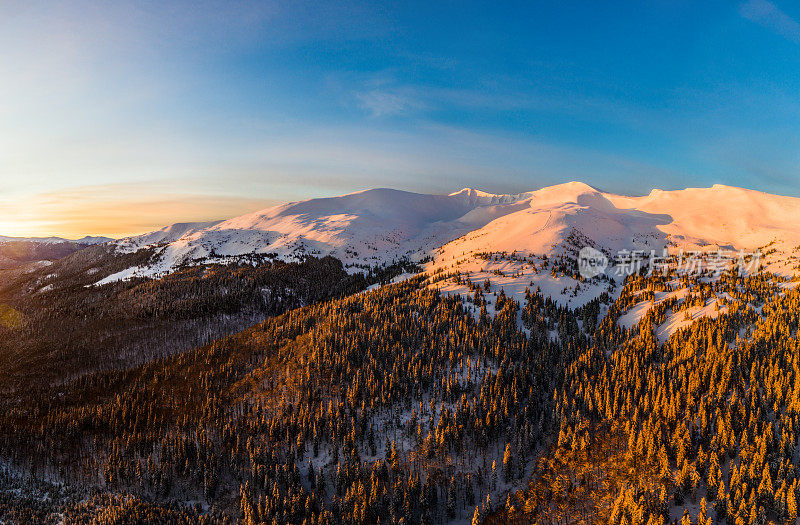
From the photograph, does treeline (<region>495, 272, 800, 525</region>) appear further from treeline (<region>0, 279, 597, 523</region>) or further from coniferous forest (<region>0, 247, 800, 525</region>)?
treeline (<region>0, 279, 597, 523</region>)

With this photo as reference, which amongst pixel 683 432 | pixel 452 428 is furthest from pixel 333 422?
pixel 683 432

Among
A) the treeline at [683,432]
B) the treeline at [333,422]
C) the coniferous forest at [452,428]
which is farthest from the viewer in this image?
the treeline at [333,422]

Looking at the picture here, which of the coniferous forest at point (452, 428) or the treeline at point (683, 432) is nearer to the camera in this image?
the treeline at point (683, 432)

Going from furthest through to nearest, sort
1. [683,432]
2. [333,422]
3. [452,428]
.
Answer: [333,422] → [452,428] → [683,432]

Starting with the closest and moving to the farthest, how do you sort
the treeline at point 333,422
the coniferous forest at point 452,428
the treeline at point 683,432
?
the treeline at point 683,432, the coniferous forest at point 452,428, the treeline at point 333,422

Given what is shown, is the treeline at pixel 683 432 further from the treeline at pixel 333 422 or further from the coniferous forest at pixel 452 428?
the treeline at pixel 333 422

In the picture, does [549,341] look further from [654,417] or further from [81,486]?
[81,486]

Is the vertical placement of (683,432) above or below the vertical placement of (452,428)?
above

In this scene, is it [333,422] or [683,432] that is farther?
[333,422]

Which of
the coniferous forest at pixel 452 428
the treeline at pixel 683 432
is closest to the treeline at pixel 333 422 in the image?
the coniferous forest at pixel 452 428

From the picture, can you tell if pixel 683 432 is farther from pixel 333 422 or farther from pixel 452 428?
pixel 333 422

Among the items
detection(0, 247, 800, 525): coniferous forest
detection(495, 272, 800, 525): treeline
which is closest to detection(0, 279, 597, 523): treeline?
detection(0, 247, 800, 525): coniferous forest

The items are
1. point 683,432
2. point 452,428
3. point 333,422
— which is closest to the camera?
point 683,432
